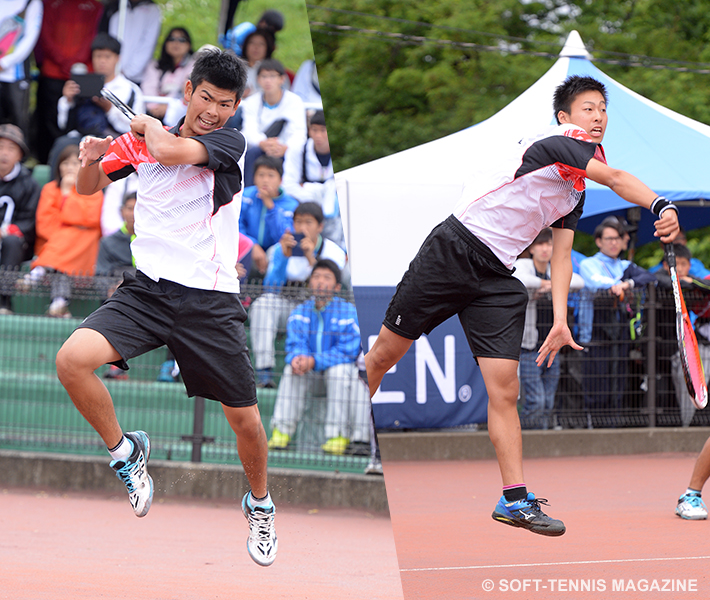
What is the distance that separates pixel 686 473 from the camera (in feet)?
31.8

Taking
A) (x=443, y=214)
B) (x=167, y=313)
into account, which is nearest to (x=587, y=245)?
(x=443, y=214)

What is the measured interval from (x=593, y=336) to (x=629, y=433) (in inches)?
47.6

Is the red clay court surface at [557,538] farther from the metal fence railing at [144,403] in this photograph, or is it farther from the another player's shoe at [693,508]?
the metal fence railing at [144,403]

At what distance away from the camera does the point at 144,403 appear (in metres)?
8.98

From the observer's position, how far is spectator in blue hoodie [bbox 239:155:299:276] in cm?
886

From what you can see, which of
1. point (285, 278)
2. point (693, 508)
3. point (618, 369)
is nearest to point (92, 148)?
point (285, 278)

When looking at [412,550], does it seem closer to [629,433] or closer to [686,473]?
[686,473]

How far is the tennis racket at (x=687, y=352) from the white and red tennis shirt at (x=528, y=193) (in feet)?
1.83

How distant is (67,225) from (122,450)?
5.96 metres

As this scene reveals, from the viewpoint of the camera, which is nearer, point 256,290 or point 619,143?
point 256,290

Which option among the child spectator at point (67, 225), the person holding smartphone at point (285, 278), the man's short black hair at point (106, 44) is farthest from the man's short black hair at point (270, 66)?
the person holding smartphone at point (285, 278)

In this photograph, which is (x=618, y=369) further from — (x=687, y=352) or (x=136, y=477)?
(x=136, y=477)

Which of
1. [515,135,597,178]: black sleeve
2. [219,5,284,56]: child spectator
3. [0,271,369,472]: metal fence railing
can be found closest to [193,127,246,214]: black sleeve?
[515,135,597,178]: black sleeve

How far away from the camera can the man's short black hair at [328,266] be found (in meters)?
8.51
